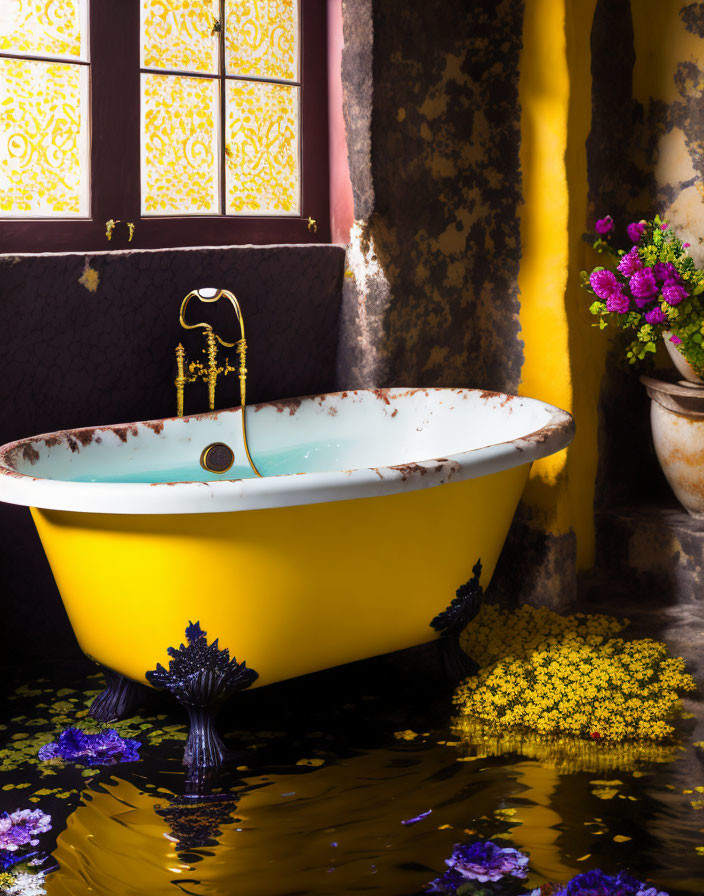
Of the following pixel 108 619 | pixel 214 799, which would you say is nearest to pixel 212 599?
pixel 108 619

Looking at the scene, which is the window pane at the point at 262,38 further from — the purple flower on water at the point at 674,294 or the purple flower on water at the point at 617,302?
the purple flower on water at the point at 674,294

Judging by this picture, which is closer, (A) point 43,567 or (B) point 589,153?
(A) point 43,567

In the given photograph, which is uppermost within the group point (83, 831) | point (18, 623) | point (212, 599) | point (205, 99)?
point (205, 99)

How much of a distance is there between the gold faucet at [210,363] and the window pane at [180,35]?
2.23ft

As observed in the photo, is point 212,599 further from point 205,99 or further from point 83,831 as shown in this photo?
point 205,99

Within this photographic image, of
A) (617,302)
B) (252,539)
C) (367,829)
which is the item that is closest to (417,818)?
(367,829)

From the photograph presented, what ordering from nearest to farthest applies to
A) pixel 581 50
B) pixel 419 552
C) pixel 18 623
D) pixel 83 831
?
1. pixel 83 831
2. pixel 419 552
3. pixel 18 623
4. pixel 581 50

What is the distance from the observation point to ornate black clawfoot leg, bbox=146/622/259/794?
2.16 m

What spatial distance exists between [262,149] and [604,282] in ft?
3.59

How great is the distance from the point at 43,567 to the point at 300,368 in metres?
0.94

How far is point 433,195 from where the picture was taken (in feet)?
10.5

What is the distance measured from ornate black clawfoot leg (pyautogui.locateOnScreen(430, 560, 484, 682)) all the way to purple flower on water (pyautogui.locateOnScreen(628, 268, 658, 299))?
981 mm

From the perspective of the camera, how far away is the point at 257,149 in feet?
10.5

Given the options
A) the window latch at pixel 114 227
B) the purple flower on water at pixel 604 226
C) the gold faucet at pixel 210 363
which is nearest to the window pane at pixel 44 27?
the window latch at pixel 114 227
